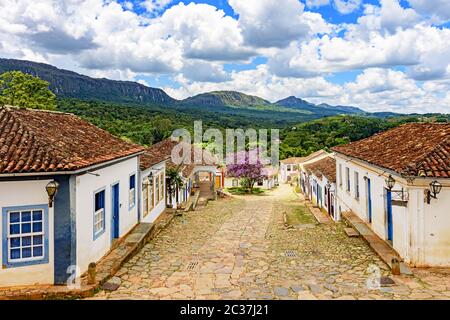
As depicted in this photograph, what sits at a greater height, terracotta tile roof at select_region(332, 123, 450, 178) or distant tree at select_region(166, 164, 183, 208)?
terracotta tile roof at select_region(332, 123, 450, 178)

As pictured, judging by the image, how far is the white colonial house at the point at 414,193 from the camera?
9.02 metres

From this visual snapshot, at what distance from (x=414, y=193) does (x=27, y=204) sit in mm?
8668

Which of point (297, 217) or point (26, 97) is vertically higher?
point (26, 97)

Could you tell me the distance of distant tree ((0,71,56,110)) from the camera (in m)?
29.5

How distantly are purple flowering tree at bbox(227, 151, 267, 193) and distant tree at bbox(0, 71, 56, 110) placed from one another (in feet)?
70.9

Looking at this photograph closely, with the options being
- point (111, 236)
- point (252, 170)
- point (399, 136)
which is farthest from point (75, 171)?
point (252, 170)

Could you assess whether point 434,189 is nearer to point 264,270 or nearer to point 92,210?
point 264,270

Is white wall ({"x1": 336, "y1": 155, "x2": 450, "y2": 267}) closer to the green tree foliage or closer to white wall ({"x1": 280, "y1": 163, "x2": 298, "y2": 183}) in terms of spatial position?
the green tree foliage

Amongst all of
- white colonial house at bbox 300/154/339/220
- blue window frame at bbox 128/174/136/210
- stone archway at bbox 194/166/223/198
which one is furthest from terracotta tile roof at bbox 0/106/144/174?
stone archway at bbox 194/166/223/198

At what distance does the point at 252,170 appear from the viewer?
1766 inches

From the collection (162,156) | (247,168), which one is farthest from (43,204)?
(247,168)

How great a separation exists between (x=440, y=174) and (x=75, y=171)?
26.8 ft

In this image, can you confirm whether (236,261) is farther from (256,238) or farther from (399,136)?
(399,136)

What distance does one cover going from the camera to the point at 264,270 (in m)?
9.58
